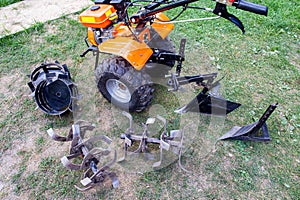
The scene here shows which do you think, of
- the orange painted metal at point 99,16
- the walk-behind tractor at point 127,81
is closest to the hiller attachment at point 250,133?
the walk-behind tractor at point 127,81

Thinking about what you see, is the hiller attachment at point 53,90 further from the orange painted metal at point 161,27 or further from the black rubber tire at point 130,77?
the orange painted metal at point 161,27

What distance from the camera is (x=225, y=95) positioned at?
308cm

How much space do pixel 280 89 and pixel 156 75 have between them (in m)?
1.66

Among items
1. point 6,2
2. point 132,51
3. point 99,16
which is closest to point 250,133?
point 132,51

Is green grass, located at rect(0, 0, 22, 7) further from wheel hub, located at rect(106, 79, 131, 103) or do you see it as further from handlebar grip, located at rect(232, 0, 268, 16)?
handlebar grip, located at rect(232, 0, 268, 16)

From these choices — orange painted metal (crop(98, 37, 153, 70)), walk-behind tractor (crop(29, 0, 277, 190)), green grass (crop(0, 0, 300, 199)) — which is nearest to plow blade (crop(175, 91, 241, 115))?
walk-behind tractor (crop(29, 0, 277, 190))

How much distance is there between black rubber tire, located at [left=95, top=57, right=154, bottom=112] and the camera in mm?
2457

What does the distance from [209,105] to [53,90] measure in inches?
69.6

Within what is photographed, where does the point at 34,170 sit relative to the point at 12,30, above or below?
below

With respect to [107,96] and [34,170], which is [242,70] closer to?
[107,96]

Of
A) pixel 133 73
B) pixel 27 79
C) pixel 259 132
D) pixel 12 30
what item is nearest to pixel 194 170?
pixel 259 132

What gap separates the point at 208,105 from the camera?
9.07ft

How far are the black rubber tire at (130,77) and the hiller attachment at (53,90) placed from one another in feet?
1.19

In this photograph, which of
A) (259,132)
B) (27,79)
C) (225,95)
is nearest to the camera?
(259,132)
